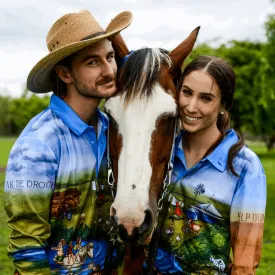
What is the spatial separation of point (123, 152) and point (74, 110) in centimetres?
61

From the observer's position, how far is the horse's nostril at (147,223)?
93.1 inches

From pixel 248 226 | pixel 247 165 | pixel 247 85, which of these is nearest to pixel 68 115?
pixel 247 165

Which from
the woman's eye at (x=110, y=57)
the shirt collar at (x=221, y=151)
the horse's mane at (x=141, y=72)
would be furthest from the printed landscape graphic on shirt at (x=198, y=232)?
the woman's eye at (x=110, y=57)

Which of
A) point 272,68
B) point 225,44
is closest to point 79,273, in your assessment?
point 272,68

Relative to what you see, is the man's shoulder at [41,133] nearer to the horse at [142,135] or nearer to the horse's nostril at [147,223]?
the horse at [142,135]

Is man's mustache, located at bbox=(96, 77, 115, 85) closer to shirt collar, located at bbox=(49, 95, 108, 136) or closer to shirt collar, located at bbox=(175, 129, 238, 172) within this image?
shirt collar, located at bbox=(49, 95, 108, 136)

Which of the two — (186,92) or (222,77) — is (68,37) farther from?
(222,77)

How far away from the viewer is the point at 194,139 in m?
2.91

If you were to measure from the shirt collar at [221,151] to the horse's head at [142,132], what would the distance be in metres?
0.16

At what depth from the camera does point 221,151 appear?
9.20 feet

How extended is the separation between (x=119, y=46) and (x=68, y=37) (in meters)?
0.36

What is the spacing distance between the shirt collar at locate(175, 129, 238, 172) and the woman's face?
161 millimetres

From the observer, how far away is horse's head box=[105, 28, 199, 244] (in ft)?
7.77

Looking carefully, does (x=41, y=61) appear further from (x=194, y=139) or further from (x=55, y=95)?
(x=194, y=139)
